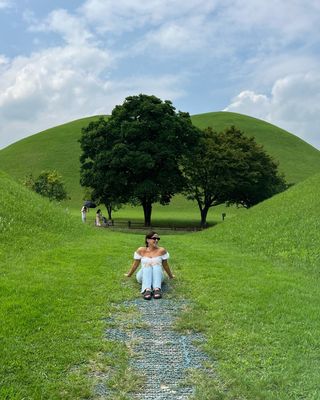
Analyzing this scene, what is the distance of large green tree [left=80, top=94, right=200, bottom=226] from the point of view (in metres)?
40.1

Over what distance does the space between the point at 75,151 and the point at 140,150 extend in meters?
65.9

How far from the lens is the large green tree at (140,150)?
131 feet

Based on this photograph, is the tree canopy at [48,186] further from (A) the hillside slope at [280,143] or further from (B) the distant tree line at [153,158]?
(A) the hillside slope at [280,143]

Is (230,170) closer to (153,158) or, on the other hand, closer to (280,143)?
(153,158)

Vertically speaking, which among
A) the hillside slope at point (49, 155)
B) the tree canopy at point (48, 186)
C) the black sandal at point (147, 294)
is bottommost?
the black sandal at point (147, 294)

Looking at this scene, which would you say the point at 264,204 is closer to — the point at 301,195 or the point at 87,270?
the point at 301,195

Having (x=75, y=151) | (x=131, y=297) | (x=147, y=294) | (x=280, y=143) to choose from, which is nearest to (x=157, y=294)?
(x=147, y=294)

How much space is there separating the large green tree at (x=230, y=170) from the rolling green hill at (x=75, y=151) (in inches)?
1324

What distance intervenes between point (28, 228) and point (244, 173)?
105 feet

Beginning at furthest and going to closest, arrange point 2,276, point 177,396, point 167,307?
point 2,276
point 167,307
point 177,396

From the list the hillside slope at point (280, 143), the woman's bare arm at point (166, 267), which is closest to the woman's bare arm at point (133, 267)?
the woman's bare arm at point (166, 267)

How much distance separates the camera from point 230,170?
47.2m

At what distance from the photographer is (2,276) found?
36.1 feet

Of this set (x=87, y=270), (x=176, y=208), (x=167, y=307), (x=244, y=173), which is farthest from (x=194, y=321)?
(x=176, y=208)
